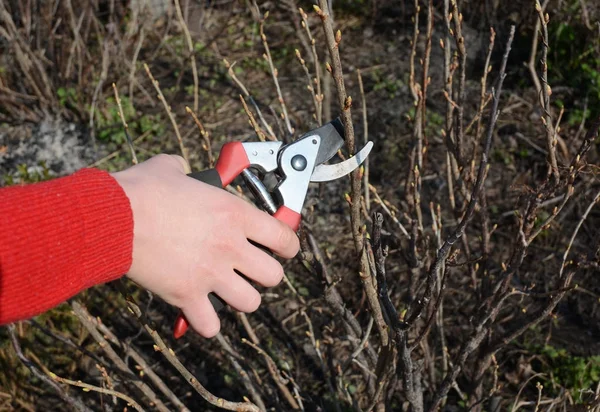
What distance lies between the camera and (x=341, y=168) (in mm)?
1650

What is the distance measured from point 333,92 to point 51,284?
3.61m

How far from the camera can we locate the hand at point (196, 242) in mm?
1404

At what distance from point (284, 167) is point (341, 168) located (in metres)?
0.15

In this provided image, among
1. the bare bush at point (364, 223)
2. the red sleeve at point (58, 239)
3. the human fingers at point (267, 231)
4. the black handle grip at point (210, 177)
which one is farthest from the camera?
the bare bush at point (364, 223)

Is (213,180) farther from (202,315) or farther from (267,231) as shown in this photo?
(202,315)

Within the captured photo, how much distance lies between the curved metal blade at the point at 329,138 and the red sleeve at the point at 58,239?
1.90ft

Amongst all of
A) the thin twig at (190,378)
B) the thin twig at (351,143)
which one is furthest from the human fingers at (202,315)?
the thin twig at (351,143)

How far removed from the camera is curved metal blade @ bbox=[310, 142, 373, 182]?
5.19 feet

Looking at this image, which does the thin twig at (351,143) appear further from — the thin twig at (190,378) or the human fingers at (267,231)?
the thin twig at (190,378)

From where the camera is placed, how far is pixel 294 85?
445 cm

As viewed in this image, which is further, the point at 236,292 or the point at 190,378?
the point at 190,378

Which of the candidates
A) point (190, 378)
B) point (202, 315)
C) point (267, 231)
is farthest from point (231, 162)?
point (190, 378)

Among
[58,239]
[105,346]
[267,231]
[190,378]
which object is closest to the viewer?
[58,239]

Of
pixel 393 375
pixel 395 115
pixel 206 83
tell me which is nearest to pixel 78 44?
pixel 206 83
